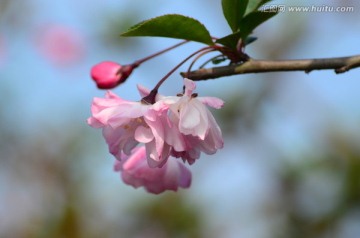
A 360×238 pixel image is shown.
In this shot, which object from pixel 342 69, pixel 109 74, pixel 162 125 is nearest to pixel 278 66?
pixel 342 69

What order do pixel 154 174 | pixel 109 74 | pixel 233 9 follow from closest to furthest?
pixel 233 9 → pixel 109 74 → pixel 154 174

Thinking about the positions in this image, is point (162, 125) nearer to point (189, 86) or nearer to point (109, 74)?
point (189, 86)

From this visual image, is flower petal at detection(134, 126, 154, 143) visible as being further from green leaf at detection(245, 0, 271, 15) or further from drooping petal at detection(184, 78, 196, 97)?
green leaf at detection(245, 0, 271, 15)

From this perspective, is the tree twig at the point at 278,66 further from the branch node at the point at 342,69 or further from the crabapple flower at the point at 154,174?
the crabapple flower at the point at 154,174

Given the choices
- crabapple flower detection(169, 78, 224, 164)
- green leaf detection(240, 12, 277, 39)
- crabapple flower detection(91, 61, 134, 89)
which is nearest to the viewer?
crabapple flower detection(169, 78, 224, 164)

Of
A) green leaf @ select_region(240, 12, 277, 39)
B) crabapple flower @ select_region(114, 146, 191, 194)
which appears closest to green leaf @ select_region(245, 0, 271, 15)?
green leaf @ select_region(240, 12, 277, 39)

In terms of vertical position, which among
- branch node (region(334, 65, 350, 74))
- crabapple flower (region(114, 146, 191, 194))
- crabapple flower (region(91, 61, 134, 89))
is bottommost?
crabapple flower (region(114, 146, 191, 194))
